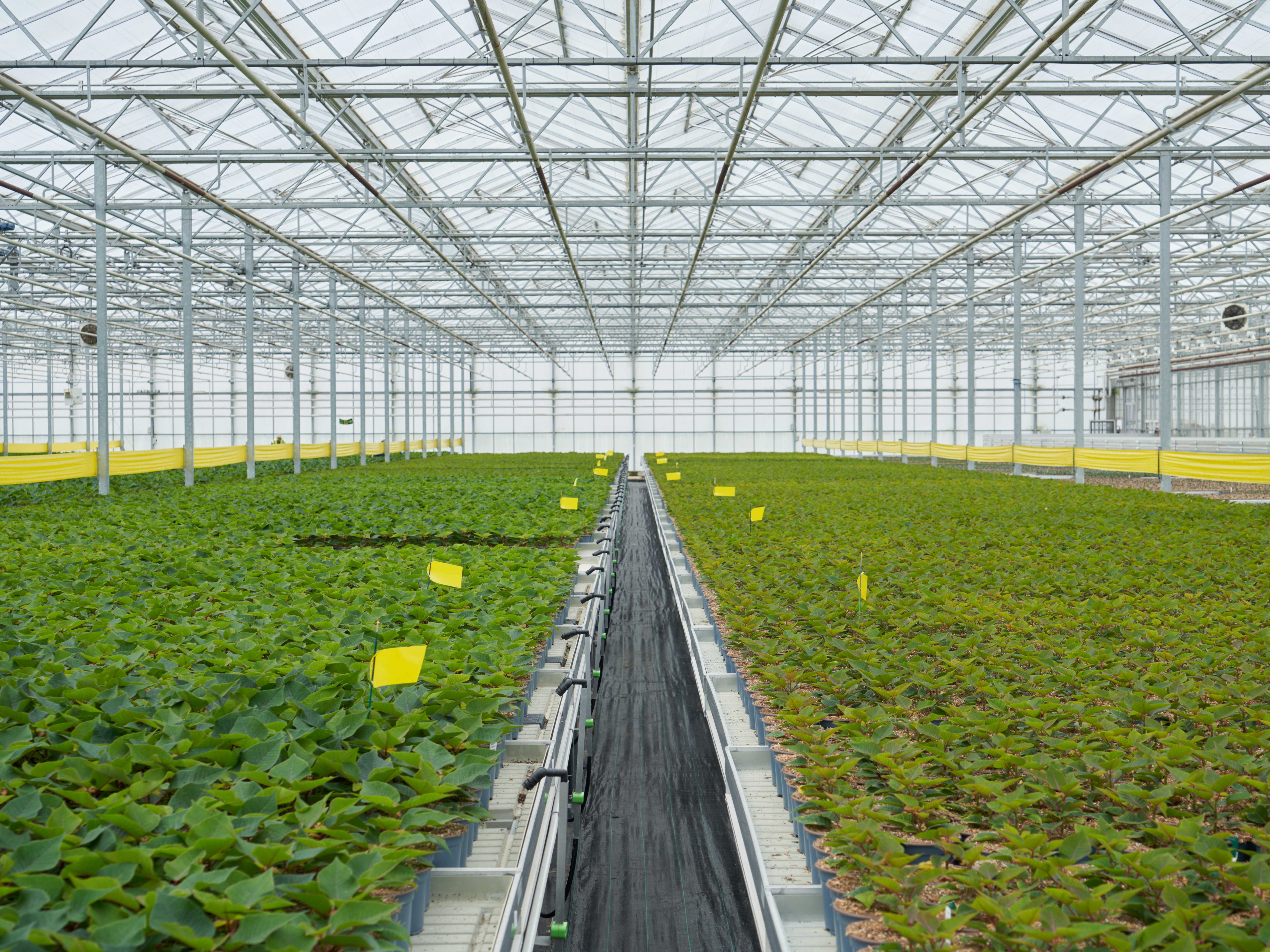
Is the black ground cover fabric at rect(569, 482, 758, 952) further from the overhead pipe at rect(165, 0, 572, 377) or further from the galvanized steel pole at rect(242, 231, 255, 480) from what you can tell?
the galvanized steel pole at rect(242, 231, 255, 480)

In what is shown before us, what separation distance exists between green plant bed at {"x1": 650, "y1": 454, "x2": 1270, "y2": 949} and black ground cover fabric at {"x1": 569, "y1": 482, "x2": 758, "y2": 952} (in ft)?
2.12

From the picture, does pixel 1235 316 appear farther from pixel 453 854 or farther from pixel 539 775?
pixel 453 854

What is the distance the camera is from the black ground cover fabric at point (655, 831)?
2.70 metres

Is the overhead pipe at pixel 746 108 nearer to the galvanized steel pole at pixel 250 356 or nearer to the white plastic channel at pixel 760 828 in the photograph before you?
the white plastic channel at pixel 760 828

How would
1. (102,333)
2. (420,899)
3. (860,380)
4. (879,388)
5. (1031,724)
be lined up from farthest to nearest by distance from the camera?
(860,380)
(879,388)
(102,333)
(1031,724)
(420,899)

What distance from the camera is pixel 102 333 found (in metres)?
11.7

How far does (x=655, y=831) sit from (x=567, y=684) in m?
0.79

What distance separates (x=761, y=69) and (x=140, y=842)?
19.5ft

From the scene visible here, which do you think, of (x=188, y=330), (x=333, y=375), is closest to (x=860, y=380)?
(x=333, y=375)

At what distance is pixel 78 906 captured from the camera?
57.6 inches

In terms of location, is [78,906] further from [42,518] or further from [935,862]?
[42,518]

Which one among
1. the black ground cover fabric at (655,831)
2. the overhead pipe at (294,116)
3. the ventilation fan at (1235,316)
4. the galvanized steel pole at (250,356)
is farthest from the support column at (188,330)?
the ventilation fan at (1235,316)

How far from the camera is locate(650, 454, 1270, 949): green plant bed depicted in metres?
1.59

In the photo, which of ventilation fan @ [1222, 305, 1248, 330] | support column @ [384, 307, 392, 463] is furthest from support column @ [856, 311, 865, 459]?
support column @ [384, 307, 392, 463]
